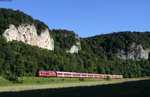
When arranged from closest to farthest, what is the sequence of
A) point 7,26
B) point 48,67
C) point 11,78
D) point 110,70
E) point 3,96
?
point 3,96
point 11,78
point 48,67
point 7,26
point 110,70

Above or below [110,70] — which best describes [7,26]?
above

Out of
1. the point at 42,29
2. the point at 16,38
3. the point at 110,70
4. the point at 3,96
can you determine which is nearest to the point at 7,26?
the point at 16,38

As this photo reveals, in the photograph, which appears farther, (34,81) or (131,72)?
(131,72)

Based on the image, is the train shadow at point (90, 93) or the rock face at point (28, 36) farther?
the rock face at point (28, 36)

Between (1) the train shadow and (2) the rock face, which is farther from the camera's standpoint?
(2) the rock face

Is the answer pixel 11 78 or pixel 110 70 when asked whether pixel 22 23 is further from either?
pixel 11 78

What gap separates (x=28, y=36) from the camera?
561 feet

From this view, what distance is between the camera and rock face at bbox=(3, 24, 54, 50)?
516ft

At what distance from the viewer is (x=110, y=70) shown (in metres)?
183

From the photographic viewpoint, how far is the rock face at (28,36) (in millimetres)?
157387

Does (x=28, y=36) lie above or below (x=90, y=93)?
above

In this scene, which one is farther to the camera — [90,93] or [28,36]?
[28,36]

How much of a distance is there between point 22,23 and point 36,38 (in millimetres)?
12253

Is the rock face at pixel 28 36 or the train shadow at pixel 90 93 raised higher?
the rock face at pixel 28 36
